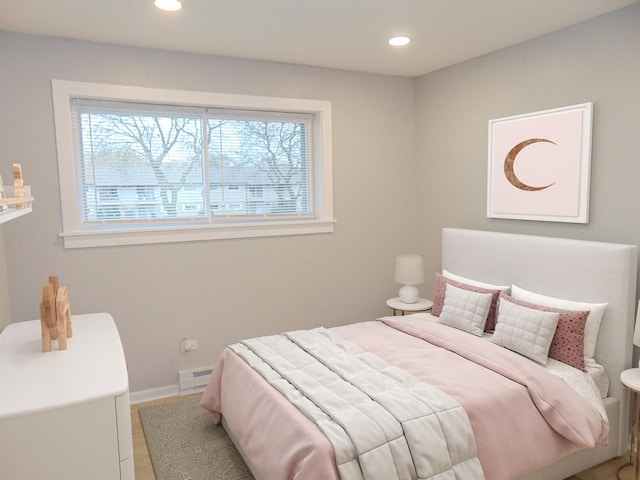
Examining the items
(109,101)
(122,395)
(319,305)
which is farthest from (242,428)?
(109,101)

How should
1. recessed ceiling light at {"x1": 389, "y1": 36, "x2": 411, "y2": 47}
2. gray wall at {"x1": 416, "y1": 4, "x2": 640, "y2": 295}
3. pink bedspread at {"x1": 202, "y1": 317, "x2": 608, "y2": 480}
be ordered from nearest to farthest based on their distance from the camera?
pink bedspread at {"x1": 202, "y1": 317, "x2": 608, "y2": 480}, gray wall at {"x1": 416, "y1": 4, "x2": 640, "y2": 295}, recessed ceiling light at {"x1": 389, "y1": 36, "x2": 411, "y2": 47}

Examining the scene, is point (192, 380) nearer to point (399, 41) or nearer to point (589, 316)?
point (589, 316)

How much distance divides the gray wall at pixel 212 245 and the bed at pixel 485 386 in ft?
2.65

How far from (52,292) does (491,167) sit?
3022 mm

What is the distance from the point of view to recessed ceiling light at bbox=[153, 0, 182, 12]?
2.45 m

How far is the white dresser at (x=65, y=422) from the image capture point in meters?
1.47

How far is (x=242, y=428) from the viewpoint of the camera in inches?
94.3

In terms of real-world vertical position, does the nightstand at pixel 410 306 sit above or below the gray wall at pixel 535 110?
below

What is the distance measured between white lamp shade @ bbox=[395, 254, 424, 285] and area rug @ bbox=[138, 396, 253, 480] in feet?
6.12

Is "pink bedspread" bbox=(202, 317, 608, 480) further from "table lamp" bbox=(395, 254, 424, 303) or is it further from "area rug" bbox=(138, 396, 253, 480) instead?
"table lamp" bbox=(395, 254, 424, 303)

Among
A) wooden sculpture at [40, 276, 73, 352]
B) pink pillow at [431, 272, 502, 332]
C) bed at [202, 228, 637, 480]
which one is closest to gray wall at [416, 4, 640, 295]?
bed at [202, 228, 637, 480]

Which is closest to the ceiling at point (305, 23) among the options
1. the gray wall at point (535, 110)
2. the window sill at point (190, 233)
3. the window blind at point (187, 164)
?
the gray wall at point (535, 110)

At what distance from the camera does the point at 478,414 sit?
2107mm

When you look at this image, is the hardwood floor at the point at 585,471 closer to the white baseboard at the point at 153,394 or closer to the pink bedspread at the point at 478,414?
the pink bedspread at the point at 478,414
